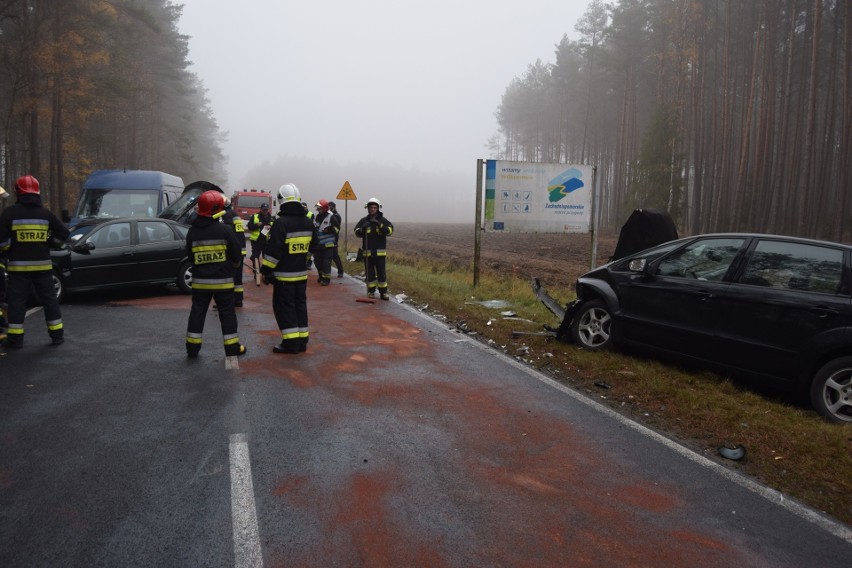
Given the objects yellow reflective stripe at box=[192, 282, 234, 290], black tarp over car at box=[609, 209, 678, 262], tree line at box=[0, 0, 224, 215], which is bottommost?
yellow reflective stripe at box=[192, 282, 234, 290]

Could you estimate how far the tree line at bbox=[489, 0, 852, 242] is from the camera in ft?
82.4

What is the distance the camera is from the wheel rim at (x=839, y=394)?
15.7 ft

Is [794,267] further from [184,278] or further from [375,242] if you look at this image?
[184,278]

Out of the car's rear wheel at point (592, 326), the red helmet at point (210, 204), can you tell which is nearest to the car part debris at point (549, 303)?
the car's rear wheel at point (592, 326)

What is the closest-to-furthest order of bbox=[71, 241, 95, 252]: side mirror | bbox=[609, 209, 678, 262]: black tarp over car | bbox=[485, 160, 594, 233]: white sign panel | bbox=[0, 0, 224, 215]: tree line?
bbox=[609, 209, 678, 262]: black tarp over car
bbox=[71, 241, 95, 252]: side mirror
bbox=[485, 160, 594, 233]: white sign panel
bbox=[0, 0, 224, 215]: tree line

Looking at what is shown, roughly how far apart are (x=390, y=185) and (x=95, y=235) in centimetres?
12808

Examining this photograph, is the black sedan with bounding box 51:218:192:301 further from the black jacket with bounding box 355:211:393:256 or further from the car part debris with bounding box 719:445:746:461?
the car part debris with bounding box 719:445:746:461

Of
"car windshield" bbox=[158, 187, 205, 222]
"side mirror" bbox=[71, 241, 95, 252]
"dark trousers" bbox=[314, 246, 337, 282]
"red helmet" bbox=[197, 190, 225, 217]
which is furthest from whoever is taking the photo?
"car windshield" bbox=[158, 187, 205, 222]

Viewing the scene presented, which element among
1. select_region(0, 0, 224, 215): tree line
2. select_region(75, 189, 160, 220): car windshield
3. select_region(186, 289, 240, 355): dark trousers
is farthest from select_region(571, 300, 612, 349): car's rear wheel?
select_region(0, 0, 224, 215): tree line

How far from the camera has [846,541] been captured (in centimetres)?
316

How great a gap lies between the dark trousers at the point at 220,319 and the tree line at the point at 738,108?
16.3m

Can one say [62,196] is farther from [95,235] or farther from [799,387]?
[799,387]

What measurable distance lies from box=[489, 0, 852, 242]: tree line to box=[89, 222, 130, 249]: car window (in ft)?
50.1

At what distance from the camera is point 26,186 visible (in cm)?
716
